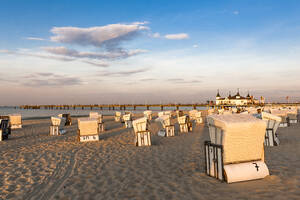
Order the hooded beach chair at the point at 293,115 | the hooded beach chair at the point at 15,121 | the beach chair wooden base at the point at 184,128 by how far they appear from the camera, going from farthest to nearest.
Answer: the hooded beach chair at the point at 15,121 → the hooded beach chair at the point at 293,115 → the beach chair wooden base at the point at 184,128

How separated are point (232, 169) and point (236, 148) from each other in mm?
469

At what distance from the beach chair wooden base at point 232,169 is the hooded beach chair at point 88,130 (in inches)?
291

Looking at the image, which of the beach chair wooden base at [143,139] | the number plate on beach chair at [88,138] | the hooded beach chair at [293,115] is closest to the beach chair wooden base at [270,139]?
the beach chair wooden base at [143,139]

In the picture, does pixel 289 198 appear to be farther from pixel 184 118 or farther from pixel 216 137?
pixel 184 118

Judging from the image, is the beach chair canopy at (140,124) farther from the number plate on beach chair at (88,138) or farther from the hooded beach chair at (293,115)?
the hooded beach chair at (293,115)

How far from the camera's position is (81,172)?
602cm

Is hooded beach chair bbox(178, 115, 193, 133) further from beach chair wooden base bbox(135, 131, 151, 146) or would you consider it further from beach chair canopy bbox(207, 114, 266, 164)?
beach chair canopy bbox(207, 114, 266, 164)

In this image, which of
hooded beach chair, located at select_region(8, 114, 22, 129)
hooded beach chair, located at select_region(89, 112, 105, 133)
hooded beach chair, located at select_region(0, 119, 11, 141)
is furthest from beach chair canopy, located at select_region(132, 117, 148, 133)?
hooded beach chair, located at select_region(8, 114, 22, 129)

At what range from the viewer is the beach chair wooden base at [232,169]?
188 inches

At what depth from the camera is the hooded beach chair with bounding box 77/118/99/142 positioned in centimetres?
1116

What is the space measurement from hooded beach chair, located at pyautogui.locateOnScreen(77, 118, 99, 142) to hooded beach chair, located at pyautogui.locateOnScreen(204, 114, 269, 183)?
749 centimetres

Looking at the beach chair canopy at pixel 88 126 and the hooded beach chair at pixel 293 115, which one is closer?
the beach chair canopy at pixel 88 126

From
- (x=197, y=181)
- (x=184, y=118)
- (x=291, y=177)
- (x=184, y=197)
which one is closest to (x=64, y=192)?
(x=184, y=197)

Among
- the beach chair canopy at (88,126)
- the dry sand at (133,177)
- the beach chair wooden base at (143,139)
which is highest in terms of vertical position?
the beach chair canopy at (88,126)
